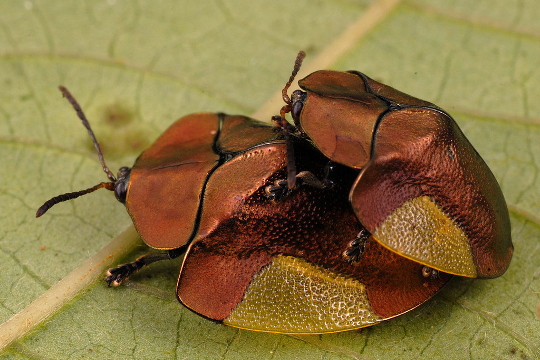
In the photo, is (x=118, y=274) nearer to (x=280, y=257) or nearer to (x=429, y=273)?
(x=280, y=257)

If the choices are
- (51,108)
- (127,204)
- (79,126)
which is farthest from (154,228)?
(51,108)

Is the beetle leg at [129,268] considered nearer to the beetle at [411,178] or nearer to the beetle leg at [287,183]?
the beetle leg at [287,183]

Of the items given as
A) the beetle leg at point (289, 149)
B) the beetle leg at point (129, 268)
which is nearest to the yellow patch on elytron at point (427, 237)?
the beetle leg at point (289, 149)

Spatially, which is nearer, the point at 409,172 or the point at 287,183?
the point at 409,172

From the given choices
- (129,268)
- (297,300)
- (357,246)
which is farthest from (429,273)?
(129,268)

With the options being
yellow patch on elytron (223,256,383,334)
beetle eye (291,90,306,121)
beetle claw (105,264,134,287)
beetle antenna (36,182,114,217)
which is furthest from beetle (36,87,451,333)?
beetle antenna (36,182,114,217)

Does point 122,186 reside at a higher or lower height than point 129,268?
higher

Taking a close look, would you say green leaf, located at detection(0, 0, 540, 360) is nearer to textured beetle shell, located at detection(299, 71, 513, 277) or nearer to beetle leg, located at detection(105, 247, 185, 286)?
beetle leg, located at detection(105, 247, 185, 286)

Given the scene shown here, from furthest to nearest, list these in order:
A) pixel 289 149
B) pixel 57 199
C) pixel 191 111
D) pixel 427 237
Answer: pixel 191 111 → pixel 57 199 → pixel 289 149 → pixel 427 237
